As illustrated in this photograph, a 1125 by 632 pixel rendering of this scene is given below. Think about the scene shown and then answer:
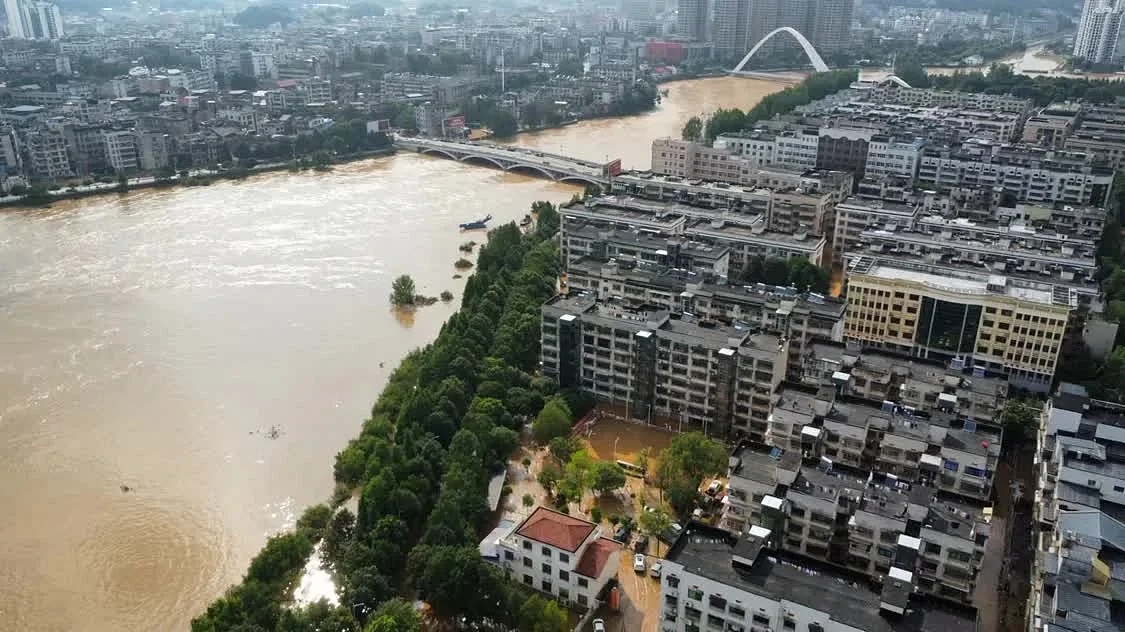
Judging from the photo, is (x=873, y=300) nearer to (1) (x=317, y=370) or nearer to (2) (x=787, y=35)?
(1) (x=317, y=370)

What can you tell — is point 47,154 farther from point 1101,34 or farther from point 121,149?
point 1101,34

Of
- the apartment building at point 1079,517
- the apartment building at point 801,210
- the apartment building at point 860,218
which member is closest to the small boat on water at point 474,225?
the apartment building at point 801,210

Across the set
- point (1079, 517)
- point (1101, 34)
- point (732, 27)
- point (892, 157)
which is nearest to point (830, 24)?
point (732, 27)

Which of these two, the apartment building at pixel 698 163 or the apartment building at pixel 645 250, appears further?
the apartment building at pixel 698 163

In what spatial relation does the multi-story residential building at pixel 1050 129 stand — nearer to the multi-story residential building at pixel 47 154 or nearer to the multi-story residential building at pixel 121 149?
the multi-story residential building at pixel 121 149

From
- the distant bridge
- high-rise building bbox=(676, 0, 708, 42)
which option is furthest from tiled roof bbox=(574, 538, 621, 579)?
high-rise building bbox=(676, 0, 708, 42)

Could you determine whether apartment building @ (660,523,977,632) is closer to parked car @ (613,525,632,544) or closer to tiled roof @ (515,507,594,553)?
tiled roof @ (515,507,594,553)
